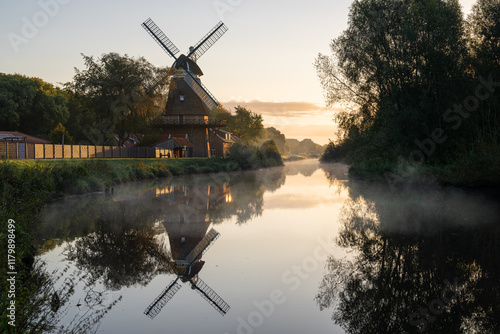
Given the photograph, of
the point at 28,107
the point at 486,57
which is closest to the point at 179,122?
the point at 28,107

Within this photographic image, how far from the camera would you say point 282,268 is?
28.7ft

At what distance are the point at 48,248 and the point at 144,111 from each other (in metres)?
38.9

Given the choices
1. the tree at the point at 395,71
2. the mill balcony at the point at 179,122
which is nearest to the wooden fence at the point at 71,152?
the mill balcony at the point at 179,122

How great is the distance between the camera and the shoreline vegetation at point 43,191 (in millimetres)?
5270

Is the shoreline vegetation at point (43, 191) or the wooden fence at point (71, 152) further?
the wooden fence at point (71, 152)

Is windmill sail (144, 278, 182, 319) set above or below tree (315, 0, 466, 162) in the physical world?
below

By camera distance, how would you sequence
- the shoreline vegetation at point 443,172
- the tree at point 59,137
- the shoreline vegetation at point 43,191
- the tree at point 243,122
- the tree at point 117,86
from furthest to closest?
the tree at point 243,122
the tree at point 59,137
the tree at point 117,86
the shoreline vegetation at point 443,172
the shoreline vegetation at point 43,191

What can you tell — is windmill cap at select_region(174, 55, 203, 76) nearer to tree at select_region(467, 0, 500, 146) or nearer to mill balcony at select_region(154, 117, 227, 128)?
mill balcony at select_region(154, 117, 227, 128)

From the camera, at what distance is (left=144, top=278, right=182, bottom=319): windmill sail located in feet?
20.8

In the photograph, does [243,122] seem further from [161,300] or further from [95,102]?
[161,300]

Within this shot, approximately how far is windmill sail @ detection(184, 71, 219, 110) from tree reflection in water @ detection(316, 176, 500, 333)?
44.5 m

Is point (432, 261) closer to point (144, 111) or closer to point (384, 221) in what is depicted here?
point (384, 221)

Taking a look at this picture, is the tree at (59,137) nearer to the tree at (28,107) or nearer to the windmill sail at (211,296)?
the tree at (28,107)

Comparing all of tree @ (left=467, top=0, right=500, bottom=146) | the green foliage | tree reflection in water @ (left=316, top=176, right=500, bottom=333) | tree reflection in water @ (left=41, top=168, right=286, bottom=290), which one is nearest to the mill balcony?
tree reflection in water @ (left=41, top=168, right=286, bottom=290)
